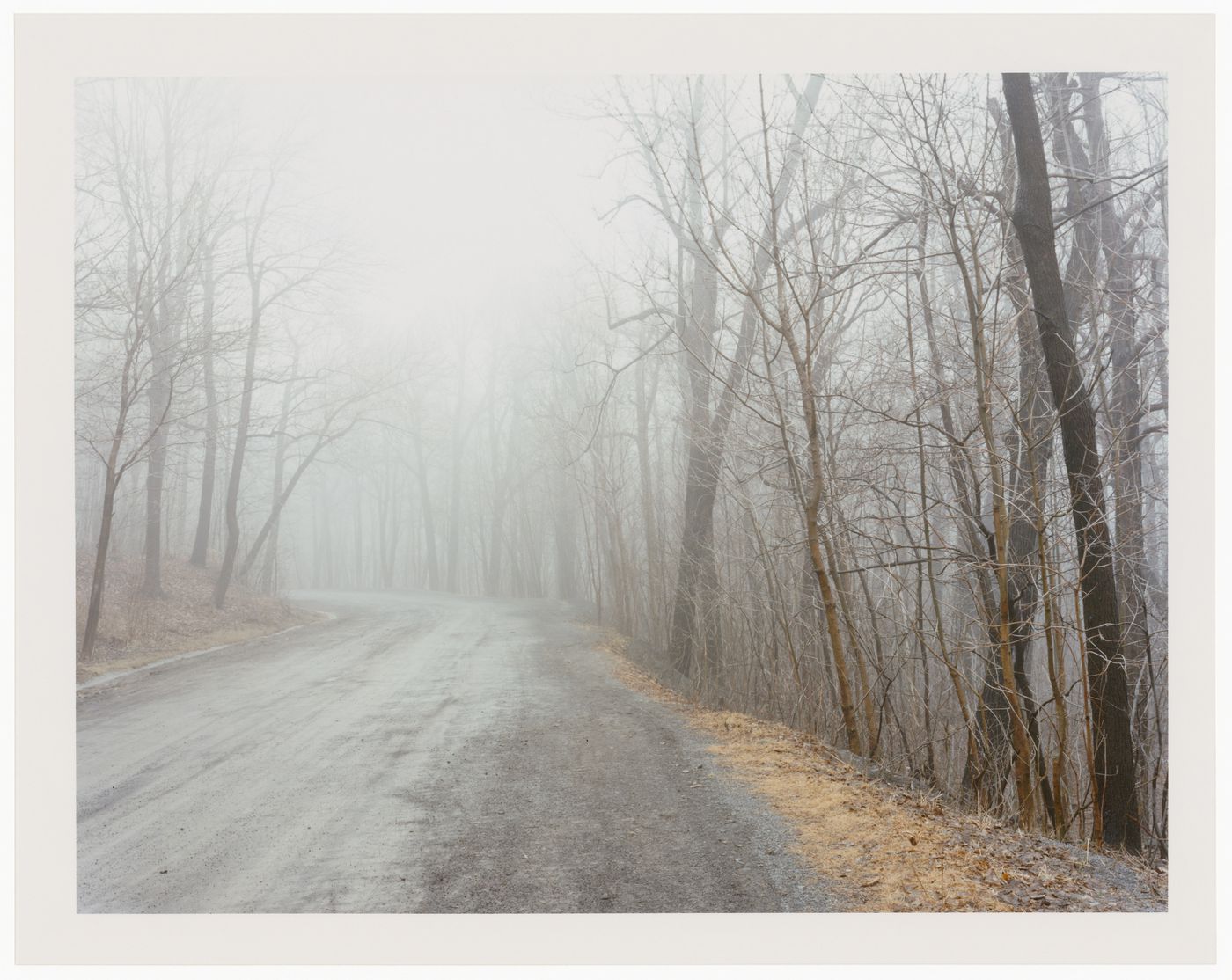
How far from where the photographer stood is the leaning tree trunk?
4.34m

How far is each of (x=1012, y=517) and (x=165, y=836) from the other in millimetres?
4447

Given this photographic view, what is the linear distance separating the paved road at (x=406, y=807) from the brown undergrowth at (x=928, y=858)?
0.18m

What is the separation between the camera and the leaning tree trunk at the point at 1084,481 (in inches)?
171

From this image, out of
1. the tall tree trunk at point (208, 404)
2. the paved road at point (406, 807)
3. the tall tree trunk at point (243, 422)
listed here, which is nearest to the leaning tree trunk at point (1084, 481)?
the paved road at point (406, 807)

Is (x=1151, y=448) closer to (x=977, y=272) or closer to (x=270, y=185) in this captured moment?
(x=977, y=272)

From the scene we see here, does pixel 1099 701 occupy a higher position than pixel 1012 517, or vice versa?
pixel 1012 517

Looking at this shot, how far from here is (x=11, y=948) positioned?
11.7ft

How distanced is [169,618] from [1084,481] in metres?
9.21

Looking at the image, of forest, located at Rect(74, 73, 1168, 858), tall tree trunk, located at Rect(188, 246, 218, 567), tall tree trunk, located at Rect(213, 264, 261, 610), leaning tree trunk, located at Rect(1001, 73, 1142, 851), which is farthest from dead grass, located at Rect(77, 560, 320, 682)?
leaning tree trunk, located at Rect(1001, 73, 1142, 851)

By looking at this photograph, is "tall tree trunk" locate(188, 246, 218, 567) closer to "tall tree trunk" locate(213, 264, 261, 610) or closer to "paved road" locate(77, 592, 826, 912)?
"tall tree trunk" locate(213, 264, 261, 610)

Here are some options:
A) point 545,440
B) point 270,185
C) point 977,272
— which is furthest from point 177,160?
point 545,440

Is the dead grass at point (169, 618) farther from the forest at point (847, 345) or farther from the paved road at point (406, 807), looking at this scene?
the paved road at point (406, 807)

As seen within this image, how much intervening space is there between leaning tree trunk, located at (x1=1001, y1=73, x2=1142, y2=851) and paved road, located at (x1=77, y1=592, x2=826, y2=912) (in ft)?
6.85

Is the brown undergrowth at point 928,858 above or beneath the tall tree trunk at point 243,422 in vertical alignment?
beneath
